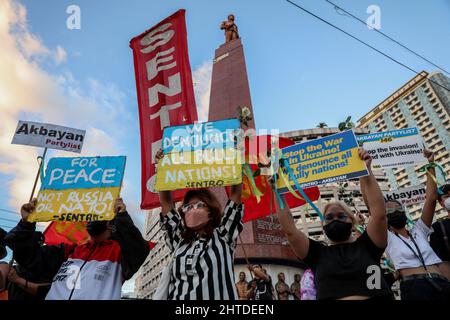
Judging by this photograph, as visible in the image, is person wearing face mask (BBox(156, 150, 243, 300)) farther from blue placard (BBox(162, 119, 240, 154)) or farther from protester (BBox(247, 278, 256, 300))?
protester (BBox(247, 278, 256, 300))

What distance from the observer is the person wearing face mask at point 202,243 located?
1987 millimetres

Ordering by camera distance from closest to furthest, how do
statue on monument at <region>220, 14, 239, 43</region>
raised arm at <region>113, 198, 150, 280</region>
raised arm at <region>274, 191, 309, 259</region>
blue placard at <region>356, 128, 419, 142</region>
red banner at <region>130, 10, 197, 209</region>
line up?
raised arm at <region>274, 191, 309, 259</region> → raised arm at <region>113, 198, 150, 280</region> → blue placard at <region>356, 128, 419, 142</region> → red banner at <region>130, 10, 197, 209</region> → statue on monument at <region>220, 14, 239, 43</region>

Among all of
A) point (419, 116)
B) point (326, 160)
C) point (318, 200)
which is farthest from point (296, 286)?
point (419, 116)

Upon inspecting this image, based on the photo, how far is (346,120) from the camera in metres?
5.13

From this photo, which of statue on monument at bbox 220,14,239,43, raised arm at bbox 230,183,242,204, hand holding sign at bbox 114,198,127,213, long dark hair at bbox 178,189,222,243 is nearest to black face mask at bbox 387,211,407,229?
raised arm at bbox 230,183,242,204

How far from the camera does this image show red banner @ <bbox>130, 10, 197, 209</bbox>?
5746 millimetres

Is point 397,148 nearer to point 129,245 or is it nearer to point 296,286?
point 129,245

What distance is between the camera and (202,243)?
2230 mm

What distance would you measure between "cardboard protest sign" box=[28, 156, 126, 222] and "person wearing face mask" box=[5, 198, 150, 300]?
189mm

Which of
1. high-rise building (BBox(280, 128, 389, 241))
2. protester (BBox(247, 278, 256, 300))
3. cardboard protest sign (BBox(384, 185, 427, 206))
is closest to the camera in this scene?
protester (BBox(247, 278, 256, 300))

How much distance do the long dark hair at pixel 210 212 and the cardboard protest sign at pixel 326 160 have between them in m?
0.64

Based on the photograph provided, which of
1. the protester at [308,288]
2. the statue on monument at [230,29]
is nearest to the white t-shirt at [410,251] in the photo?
the protester at [308,288]

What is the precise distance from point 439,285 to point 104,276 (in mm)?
2952
